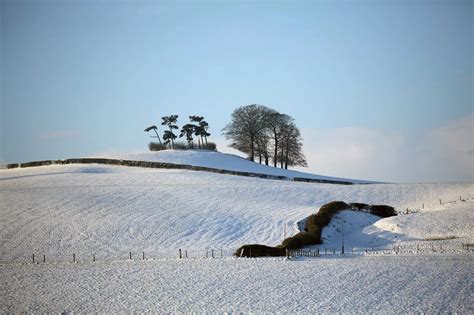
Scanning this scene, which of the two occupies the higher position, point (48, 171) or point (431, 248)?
point (48, 171)

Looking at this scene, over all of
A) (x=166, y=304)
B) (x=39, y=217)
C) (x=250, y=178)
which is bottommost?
(x=166, y=304)

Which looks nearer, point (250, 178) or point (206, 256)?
point (206, 256)

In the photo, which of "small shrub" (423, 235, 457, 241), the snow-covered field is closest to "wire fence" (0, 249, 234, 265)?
the snow-covered field

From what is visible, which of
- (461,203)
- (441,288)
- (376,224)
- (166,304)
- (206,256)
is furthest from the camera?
(461,203)

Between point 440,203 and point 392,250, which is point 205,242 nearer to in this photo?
point 392,250

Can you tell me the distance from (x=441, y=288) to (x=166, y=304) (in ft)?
34.4

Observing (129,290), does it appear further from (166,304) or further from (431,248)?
(431,248)

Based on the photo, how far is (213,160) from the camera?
196 ft

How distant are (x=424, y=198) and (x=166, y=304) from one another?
27488mm

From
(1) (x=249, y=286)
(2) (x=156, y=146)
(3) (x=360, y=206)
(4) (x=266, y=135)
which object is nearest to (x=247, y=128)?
(4) (x=266, y=135)

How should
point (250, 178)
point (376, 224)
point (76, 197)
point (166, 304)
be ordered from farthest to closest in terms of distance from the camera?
point (250, 178) < point (76, 197) < point (376, 224) < point (166, 304)

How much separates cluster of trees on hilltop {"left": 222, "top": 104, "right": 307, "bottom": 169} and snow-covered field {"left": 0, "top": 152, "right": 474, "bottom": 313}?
19.5 m

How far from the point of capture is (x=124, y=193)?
3794 cm

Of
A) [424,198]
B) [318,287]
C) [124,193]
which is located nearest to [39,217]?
[124,193]
